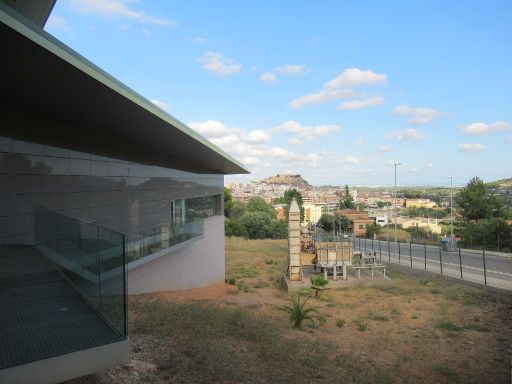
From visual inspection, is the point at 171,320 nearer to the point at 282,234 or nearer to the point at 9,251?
the point at 9,251

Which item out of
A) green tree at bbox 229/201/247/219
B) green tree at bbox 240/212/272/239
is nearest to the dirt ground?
green tree at bbox 240/212/272/239

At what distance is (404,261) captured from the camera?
30.5 m

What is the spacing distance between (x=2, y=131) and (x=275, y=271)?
72.3ft

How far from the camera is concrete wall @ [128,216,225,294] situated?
55.4ft

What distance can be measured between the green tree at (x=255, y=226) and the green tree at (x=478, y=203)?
30.2 meters

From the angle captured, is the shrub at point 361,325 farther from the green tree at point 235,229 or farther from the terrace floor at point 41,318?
the green tree at point 235,229

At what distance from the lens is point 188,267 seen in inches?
851

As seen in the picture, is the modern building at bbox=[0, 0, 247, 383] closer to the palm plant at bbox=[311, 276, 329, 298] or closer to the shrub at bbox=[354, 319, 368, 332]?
the palm plant at bbox=[311, 276, 329, 298]

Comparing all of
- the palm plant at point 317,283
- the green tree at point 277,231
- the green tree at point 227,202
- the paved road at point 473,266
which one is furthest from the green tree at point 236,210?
the palm plant at point 317,283

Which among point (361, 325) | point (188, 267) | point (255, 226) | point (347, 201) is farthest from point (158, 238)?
point (347, 201)

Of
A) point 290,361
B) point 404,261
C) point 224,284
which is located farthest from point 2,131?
point 404,261

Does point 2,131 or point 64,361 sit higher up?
point 2,131

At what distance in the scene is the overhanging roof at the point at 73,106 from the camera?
6.05 m

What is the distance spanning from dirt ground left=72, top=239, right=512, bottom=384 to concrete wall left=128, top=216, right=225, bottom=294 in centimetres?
79
